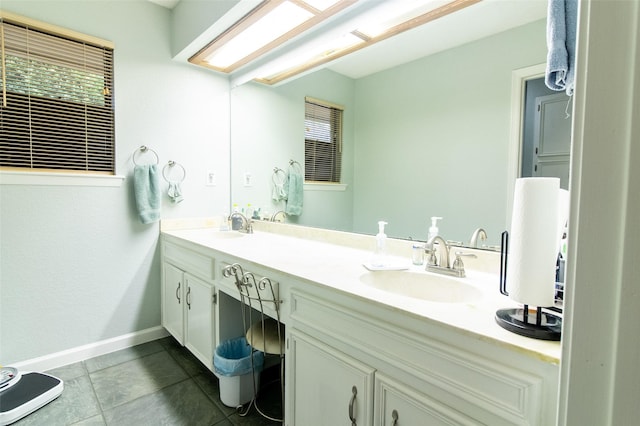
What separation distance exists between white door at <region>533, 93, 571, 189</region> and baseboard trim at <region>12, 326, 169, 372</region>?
105 inches

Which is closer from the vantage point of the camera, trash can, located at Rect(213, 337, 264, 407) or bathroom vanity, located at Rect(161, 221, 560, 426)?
bathroom vanity, located at Rect(161, 221, 560, 426)

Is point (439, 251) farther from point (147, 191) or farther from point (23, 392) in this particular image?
point (23, 392)

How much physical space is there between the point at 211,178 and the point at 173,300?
1010 millimetres

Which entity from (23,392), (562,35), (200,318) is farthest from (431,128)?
(23,392)

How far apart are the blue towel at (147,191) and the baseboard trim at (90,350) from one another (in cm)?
88

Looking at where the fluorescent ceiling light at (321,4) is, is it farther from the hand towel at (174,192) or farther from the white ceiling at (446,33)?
the hand towel at (174,192)

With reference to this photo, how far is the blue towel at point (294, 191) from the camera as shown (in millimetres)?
2223

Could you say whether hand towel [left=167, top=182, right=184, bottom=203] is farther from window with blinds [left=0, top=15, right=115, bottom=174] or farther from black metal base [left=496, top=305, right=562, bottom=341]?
black metal base [left=496, top=305, right=562, bottom=341]

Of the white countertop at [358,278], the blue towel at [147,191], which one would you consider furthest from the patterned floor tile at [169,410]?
the blue towel at [147,191]

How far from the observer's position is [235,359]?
5.50 feet

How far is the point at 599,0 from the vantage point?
375 millimetres

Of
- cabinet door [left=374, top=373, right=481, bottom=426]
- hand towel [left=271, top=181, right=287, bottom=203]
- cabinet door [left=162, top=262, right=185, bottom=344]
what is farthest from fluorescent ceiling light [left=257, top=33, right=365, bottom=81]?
cabinet door [left=374, top=373, right=481, bottom=426]

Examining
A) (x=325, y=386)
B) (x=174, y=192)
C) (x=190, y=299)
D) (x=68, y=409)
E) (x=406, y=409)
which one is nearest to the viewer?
(x=406, y=409)

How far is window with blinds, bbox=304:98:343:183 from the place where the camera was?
1966 millimetres
